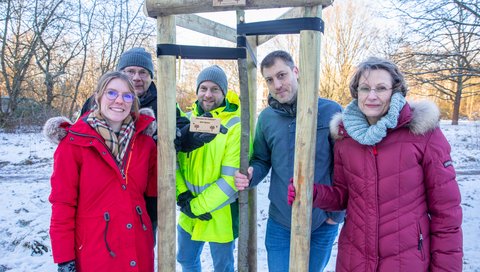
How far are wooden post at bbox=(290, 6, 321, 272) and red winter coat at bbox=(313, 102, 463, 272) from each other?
28 cm

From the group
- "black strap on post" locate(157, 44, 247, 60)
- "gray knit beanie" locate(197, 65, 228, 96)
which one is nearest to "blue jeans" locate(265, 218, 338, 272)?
"gray knit beanie" locate(197, 65, 228, 96)

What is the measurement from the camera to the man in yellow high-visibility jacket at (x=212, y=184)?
2322 millimetres

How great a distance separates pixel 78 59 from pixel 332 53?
49.8 ft

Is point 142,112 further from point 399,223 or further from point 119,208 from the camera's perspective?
point 399,223

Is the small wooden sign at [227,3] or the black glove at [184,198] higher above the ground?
the small wooden sign at [227,3]

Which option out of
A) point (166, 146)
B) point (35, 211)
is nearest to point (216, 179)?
point (166, 146)

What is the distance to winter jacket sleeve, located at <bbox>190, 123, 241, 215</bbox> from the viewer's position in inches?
90.2

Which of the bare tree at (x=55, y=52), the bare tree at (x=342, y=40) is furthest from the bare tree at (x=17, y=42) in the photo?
the bare tree at (x=342, y=40)

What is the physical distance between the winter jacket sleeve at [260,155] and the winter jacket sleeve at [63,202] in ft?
3.88

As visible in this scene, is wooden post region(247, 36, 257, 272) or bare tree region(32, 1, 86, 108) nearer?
wooden post region(247, 36, 257, 272)

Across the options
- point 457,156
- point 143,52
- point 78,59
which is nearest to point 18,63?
point 78,59

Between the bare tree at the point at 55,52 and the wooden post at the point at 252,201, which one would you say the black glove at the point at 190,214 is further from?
the bare tree at the point at 55,52

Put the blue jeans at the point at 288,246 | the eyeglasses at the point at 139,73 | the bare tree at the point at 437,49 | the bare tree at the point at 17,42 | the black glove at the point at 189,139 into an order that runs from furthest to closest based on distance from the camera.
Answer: the bare tree at the point at 17,42 → the bare tree at the point at 437,49 → the eyeglasses at the point at 139,73 → the blue jeans at the point at 288,246 → the black glove at the point at 189,139

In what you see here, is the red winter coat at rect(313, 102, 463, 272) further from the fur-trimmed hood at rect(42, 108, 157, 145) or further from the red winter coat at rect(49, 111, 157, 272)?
the fur-trimmed hood at rect(42, 108, 157, 145)
